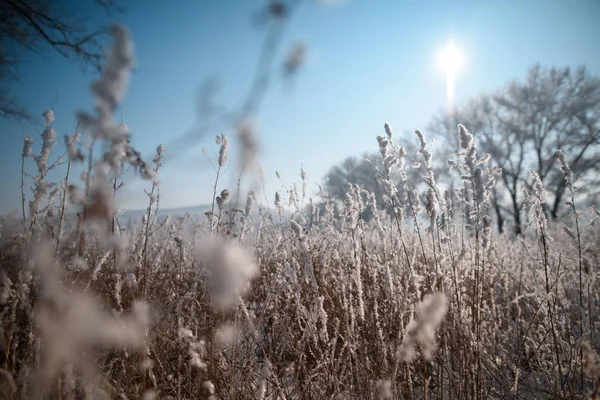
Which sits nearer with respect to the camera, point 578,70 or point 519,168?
point 578,70

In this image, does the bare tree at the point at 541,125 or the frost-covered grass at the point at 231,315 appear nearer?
the frost-covered grass at the point at 231,315

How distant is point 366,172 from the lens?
30.6 meters

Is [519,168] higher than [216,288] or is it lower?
higher

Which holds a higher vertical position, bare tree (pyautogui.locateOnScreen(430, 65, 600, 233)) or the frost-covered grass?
bare tree (pyautogui.locateOnScreen(430, 65, 600, 233))

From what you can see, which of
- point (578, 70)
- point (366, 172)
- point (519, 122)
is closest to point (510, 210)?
point (519, 122)

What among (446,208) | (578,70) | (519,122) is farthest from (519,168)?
(446,208)

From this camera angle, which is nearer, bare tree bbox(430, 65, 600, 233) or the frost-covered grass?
the frost-covered grass

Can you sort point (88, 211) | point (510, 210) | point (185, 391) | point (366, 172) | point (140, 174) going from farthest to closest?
point (366, 172) < point (510, 210) < point (185, 391) < point (140, 174) < point (88, 211)

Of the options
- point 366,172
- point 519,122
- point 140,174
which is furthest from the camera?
point 366,172

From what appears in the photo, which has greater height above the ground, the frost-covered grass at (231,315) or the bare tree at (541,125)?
the bare tree at (541,125)

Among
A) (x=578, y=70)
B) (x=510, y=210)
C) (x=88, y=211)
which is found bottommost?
(x=88, y=211)

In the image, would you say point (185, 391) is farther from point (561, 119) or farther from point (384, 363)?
point (561, 119)

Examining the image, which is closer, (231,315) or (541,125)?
→ (231,315)

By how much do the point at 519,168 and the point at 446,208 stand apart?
19457 mm
